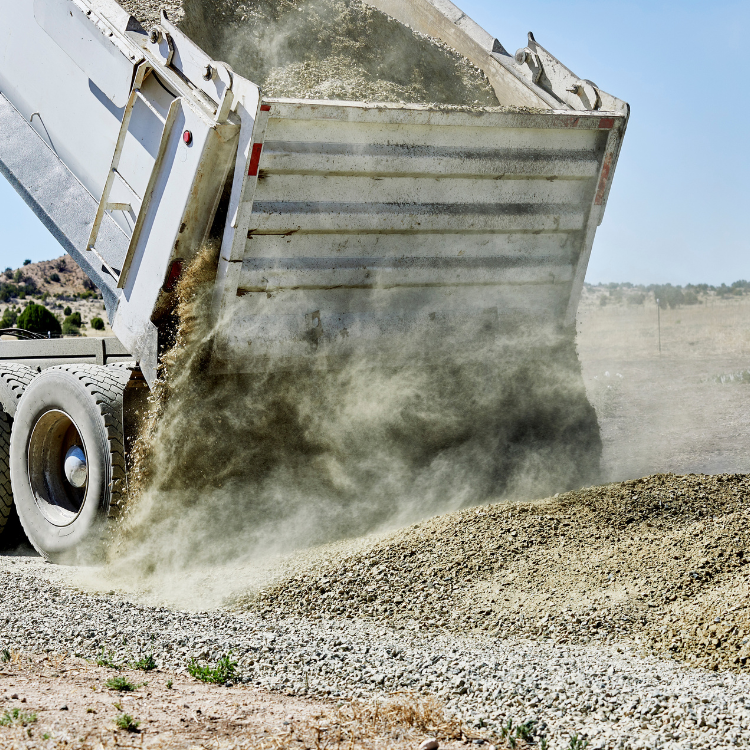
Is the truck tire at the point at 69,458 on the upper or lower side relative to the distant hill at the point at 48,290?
upper

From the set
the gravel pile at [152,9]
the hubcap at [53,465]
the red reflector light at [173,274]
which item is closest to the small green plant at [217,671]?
the red reflector light at [173,274]

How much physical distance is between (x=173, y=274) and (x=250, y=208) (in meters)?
0.55

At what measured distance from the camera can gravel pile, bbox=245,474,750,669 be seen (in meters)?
3.59

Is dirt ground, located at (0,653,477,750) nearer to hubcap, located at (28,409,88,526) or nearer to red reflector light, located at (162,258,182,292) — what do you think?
red reflector light, located at (162,258,182,292)

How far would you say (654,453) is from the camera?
7012mm

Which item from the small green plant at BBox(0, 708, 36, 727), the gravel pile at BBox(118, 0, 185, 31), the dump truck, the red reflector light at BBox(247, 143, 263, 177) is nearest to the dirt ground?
the small green plant at BBox(0, 708, 36, 727)

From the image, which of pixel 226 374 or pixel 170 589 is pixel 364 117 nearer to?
pixel 226 374

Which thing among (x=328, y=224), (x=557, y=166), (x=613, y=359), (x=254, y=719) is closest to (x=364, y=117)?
(x=328, y=224)

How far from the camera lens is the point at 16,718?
2598 mm

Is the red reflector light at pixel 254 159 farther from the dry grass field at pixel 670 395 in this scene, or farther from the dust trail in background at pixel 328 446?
the dry grass field at pixel 670 395

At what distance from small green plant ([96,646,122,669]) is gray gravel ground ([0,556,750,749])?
0.04 m

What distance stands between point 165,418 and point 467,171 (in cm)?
216

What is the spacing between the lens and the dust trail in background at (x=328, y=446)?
480cm

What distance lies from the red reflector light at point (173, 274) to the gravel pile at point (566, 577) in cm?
160
